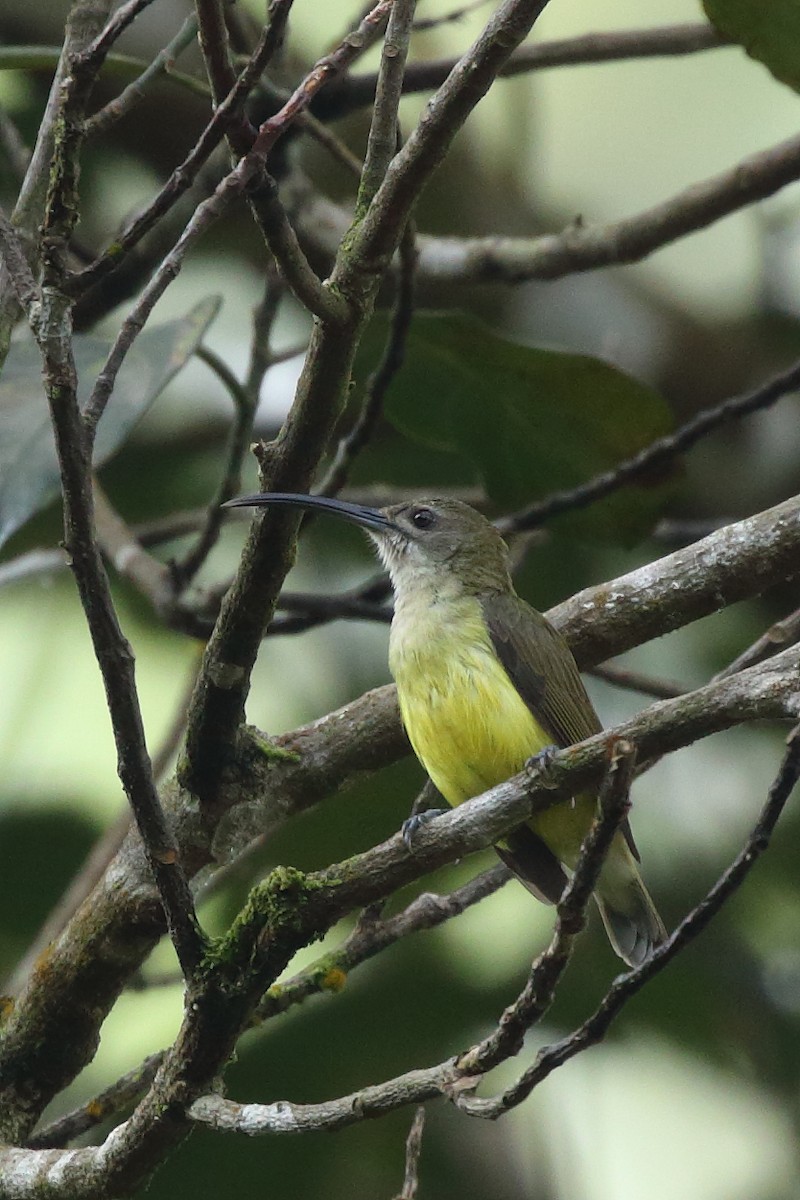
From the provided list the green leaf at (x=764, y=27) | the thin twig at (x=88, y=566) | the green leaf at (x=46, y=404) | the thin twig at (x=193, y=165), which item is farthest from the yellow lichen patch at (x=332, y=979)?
the green leaf at (x=764, y=27)

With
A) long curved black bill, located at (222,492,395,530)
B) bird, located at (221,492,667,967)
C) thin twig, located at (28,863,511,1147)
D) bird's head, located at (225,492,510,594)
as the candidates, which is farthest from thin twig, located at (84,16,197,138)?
thin twig, located at (28,863,511,1147)

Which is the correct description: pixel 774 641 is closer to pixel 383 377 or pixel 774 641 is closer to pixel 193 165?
pixel 383 377

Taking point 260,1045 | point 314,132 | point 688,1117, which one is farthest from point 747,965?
point 314,132

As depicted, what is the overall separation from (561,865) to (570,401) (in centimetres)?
159

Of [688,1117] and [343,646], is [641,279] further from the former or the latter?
[688,1117]

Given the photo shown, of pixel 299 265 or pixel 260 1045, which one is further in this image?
pixel 260 1045

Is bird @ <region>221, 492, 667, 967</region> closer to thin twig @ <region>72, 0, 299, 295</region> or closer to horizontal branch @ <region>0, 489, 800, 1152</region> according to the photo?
horizontal branch @ <region>0, 489, 800, 1152</region>

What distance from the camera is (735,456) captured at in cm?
660

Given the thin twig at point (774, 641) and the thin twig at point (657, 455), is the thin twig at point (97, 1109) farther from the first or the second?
the thin twig at point (657, 455)

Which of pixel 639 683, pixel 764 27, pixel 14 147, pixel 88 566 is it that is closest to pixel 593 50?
pixel 764 27

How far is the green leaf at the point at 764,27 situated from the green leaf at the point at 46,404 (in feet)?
5.12

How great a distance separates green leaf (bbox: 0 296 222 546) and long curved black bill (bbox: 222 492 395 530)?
373mm

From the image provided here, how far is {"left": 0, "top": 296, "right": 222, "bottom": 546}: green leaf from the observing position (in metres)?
3.86

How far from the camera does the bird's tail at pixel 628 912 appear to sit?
13.8ft
